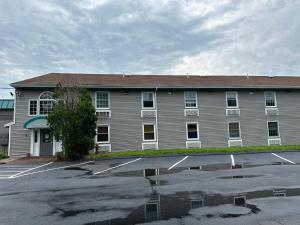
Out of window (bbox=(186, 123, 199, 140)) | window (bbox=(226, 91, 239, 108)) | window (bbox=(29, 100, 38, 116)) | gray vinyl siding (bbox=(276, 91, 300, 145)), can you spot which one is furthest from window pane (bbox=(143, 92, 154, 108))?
gray vinyl siding (bbox=(276, 91, 300, 145))

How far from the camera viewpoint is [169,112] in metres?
21.9

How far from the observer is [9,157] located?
19.1 meters

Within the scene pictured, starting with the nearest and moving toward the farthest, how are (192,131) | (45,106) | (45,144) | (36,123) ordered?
(36,123)
(45,144)
(45,106)
(192,131)

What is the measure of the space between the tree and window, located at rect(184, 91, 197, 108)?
8753mm

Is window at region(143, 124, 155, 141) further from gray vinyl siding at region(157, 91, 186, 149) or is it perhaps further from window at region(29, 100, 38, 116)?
window at region(29, 100, 38, 116)

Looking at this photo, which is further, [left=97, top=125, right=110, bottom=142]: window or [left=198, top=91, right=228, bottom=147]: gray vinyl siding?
[left=198, top=91, right=228, bottom=147]: gray vinyl siding

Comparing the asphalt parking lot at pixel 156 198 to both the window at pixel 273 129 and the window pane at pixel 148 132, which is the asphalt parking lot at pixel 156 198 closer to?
the window pane at pixel 148 132

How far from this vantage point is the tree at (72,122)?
16.7 m

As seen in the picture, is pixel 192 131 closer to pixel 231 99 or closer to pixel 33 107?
pixel 231 99

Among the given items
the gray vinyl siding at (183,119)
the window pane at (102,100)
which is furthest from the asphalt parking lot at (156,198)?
the window pane at (102,100)

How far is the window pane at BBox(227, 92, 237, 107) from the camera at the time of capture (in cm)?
2292

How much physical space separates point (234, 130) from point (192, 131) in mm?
3902

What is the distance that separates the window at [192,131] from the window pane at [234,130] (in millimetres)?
3179

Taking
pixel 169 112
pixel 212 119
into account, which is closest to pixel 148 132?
pixel 169 112
